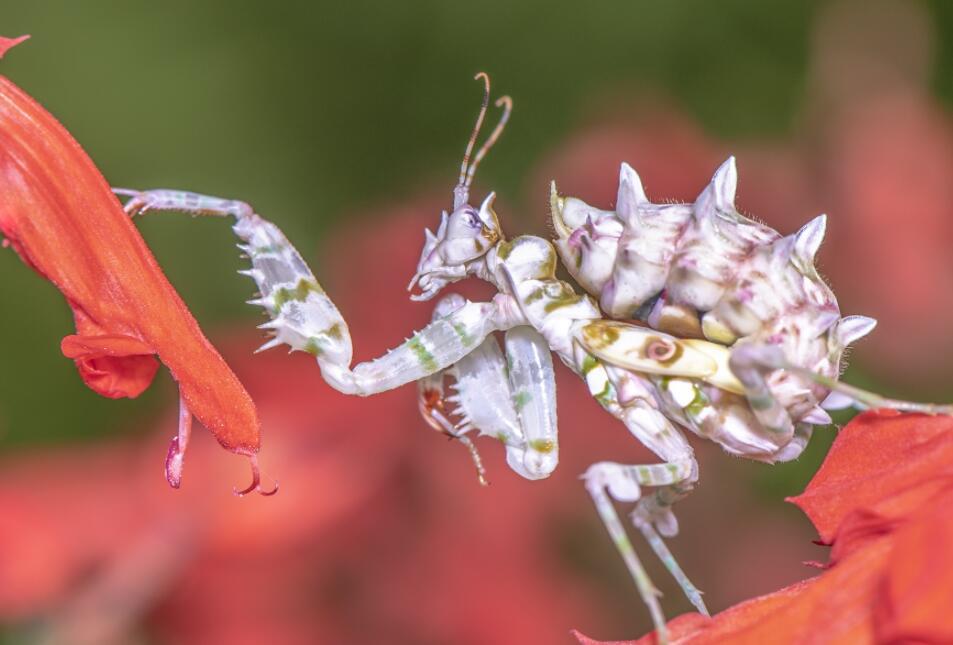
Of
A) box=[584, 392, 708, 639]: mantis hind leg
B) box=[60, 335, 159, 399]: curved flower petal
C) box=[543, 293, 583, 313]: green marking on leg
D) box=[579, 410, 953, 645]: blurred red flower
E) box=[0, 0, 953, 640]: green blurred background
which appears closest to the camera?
box=[579, 410, 953, 645]: blurred red flower

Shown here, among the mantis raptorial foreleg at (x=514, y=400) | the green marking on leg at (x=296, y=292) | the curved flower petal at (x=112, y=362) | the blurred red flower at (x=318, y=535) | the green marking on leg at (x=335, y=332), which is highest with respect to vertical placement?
the curved flower petal at (x=112, y=362)

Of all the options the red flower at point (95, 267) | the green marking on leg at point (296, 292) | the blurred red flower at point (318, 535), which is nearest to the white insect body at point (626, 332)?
the green marking on leg at point (296, 292)

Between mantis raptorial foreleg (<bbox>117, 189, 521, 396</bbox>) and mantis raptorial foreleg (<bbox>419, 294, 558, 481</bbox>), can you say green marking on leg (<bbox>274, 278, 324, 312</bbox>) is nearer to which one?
mantis raptorial foreleg (<bbox>117, 189, 521, 396</bbox>)

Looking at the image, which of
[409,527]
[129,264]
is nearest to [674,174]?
[409,527]

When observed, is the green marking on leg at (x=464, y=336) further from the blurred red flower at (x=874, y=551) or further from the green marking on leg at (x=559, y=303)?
the blurred red flower at (x=874, y=551)

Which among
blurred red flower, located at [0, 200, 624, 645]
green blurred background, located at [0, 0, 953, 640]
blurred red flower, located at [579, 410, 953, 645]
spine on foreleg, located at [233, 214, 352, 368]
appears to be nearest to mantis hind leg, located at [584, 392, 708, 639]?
blurred red flower, located at [579, 410, 953, 645]

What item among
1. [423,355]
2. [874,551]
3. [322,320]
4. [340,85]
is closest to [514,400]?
[423,355]

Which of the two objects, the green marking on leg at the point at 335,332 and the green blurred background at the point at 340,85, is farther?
the green blurred background at the point at 340,85
